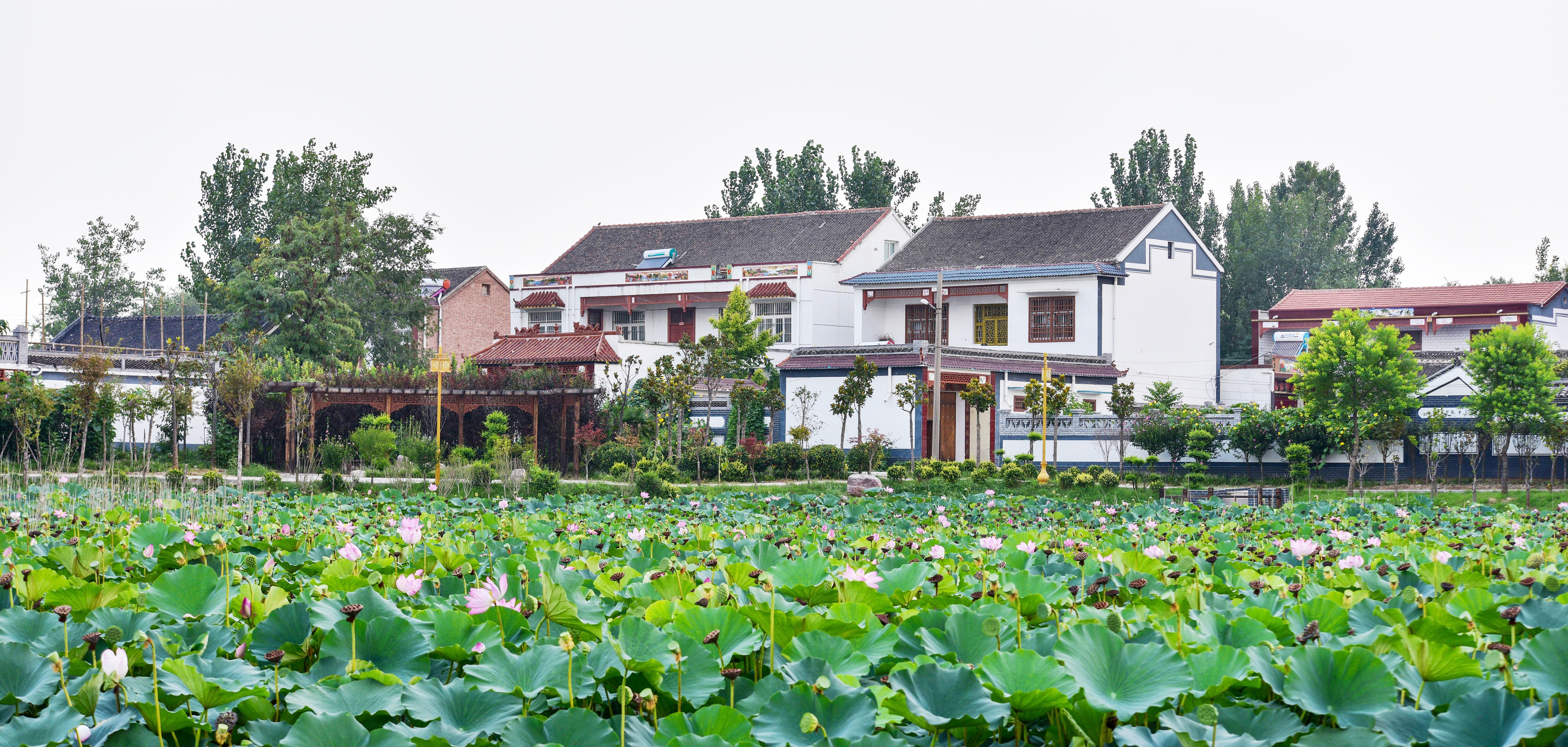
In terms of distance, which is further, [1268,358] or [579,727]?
[1268,358]

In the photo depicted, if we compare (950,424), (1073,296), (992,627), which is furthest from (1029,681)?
(1073,296)

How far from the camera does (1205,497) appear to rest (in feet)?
64.0

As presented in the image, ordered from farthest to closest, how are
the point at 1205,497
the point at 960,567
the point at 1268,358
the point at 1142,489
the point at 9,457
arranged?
the point at 1268,358
the point at 9,457
the point at 1142,489
the point at 1205,497
the point at 960,567

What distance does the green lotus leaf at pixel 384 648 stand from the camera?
130 inches

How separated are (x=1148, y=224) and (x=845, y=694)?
39402 millimetres

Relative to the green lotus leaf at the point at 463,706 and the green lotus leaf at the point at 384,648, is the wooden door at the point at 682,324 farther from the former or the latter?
the green lotus leaf at the point at 463,706

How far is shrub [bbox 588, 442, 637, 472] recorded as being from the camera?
27.6 m

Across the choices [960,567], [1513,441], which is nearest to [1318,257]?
[1513,441]

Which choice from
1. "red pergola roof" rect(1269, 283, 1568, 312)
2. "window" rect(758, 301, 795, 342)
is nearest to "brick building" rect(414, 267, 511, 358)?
"window" rect(758, 301, 795, 342)

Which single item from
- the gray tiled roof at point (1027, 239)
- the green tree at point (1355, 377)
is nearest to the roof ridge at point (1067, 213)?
the gray tiled roof at point (1027, 239)

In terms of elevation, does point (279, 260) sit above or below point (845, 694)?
above

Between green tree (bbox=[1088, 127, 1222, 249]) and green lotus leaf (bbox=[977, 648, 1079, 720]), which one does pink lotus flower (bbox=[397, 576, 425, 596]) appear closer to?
green lotus leaf (bbox=[977, 648, 1079, 720])

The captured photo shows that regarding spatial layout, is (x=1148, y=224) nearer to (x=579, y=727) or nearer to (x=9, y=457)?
(x=9, y=457)

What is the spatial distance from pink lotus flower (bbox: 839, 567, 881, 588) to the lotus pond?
37mm
